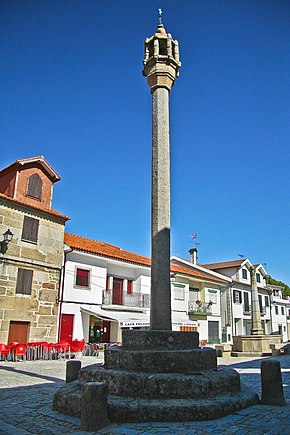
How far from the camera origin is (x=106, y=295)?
78.7 feet

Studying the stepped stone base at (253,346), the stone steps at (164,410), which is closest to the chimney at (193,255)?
the stepped stone base at (253,346)

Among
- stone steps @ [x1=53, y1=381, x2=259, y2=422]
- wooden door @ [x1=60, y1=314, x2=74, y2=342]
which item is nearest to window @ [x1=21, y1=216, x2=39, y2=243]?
wooden door @ [x1=60, y1=314, x2=74, y2=342]

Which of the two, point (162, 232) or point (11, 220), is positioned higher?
point (11, 220)

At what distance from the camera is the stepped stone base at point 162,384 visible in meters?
4.93

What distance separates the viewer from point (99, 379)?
573cm

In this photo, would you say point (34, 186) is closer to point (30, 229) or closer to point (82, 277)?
point (30, 229)

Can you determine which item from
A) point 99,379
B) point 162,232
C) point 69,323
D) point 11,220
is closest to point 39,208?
point 11,220

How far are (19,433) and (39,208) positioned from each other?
1578cm

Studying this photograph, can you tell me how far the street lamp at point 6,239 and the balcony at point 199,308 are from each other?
1774 cm

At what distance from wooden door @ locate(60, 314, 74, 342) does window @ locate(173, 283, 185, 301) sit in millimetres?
10802

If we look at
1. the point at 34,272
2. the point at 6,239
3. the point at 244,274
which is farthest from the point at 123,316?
the point at 244,274

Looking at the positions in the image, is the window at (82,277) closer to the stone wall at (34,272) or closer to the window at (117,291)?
the stone wall at (34,272)

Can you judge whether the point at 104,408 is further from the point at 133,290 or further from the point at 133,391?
the point at 133,290

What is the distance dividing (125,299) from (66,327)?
5527 millimetres
